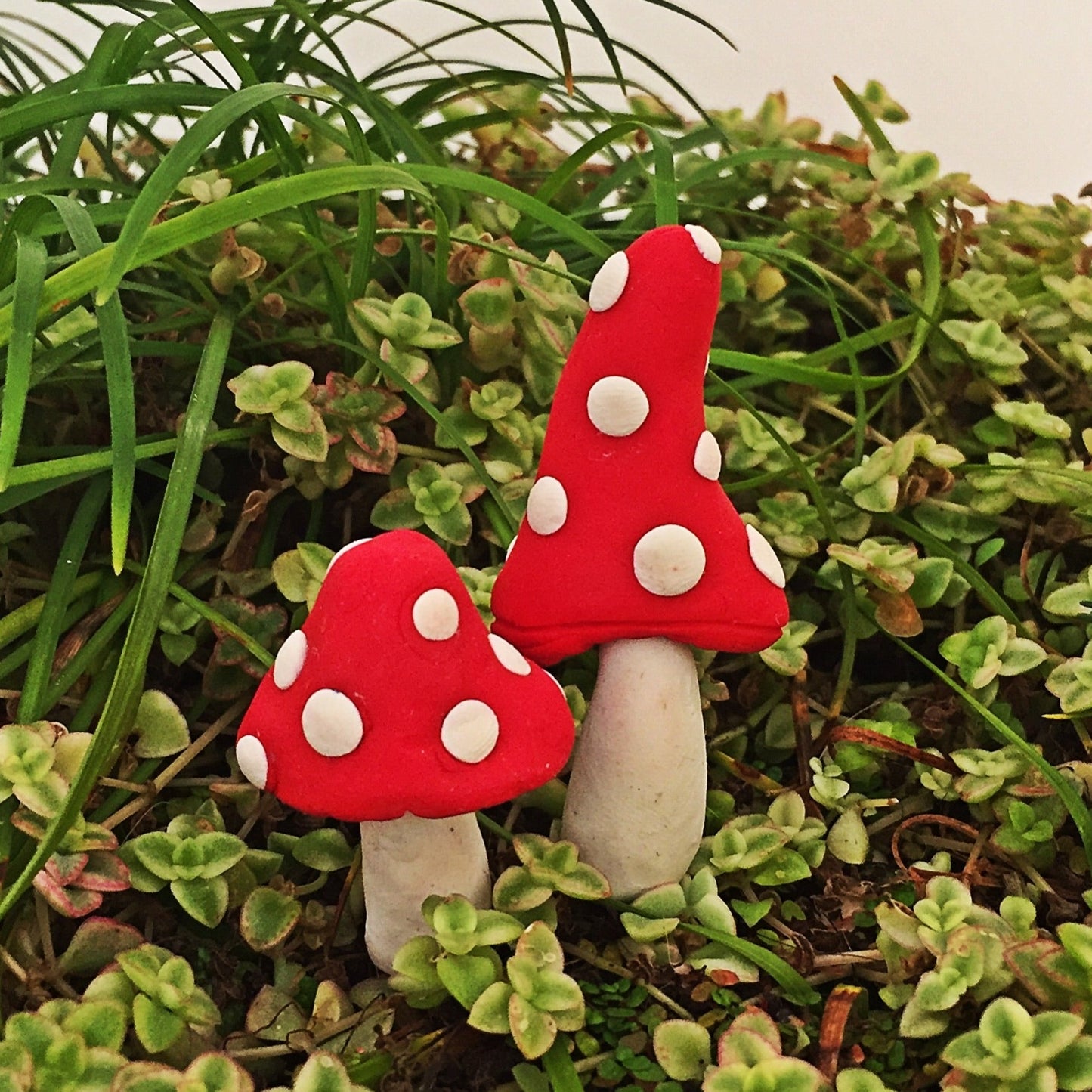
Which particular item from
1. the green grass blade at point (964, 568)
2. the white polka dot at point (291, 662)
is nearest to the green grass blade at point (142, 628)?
the white polka dot at point (291, 662)

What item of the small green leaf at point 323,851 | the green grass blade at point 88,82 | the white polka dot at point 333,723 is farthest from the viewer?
the green grass blade at point 88,82

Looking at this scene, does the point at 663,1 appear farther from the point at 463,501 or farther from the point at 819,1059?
the point at 819,1059

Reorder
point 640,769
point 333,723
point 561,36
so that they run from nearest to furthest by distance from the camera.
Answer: point 333,723 → point 640,769 → point 561,36

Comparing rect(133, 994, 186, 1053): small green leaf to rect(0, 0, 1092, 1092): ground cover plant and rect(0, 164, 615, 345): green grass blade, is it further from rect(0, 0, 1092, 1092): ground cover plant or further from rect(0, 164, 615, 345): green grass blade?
rect(0, 164, 615, 345): green grass blade

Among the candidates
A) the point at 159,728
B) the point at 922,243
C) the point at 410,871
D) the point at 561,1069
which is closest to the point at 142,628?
the point at 159,728

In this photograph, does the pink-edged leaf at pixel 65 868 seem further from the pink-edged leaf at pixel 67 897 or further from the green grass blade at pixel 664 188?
the green grass blade at pixel 664 188

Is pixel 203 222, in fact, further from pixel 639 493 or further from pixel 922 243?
pixel 922 243

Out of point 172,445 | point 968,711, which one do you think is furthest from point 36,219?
point 968,711
